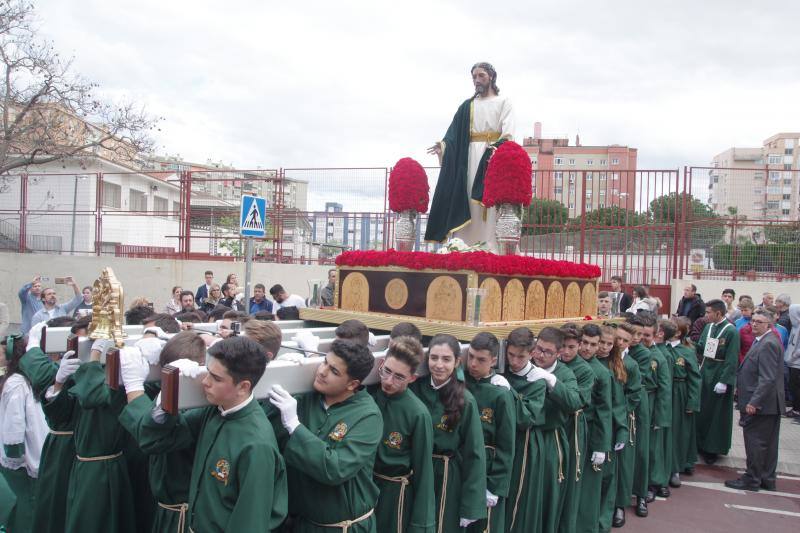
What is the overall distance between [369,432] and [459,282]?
2.62m

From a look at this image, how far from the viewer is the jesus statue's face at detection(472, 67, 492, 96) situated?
6855 mm

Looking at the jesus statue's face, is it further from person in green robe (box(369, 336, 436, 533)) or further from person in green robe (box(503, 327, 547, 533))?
person in green robe (box(369, 336, 436, 533))

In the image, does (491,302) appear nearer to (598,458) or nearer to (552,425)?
(552,425)

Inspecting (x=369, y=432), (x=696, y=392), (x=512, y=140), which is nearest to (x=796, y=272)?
(x=696, y=392)

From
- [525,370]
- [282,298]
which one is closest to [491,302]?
[525,370]

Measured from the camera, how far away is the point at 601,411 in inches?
210

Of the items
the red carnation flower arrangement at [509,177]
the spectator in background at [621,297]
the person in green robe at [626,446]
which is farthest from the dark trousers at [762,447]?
the spectator in background at [621,297]

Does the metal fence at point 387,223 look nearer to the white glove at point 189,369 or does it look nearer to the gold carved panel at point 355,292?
the gold carved panel at point 355,292

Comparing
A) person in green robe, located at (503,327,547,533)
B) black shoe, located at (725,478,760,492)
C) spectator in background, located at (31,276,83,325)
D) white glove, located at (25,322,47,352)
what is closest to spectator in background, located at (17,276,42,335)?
spectator in background, located at (31,276,83,325)

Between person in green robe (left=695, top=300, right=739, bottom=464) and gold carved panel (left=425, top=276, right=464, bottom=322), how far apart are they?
4.29 m

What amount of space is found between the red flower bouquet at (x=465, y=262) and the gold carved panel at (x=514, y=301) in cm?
11

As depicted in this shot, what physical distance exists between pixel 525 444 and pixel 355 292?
241cm

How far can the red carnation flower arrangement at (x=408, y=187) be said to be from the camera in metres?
6.94

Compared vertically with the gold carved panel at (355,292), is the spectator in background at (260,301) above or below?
below
